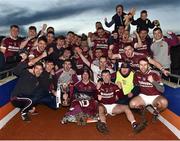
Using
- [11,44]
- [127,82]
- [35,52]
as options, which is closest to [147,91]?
[127,82]

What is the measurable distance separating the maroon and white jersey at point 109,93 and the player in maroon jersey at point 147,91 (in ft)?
1.40

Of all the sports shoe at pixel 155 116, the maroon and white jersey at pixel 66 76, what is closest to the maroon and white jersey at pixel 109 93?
the sports shoe at pixel 155 116

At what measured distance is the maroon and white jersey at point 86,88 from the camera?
28.9 feet

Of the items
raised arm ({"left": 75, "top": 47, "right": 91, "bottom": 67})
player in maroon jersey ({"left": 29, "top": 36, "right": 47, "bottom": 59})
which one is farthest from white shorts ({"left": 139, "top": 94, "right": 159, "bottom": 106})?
player in maroon jersey ({"left": 29, "top": 36, "right": 47, "bottom": 59})

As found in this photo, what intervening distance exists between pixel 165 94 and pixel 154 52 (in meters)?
2.01

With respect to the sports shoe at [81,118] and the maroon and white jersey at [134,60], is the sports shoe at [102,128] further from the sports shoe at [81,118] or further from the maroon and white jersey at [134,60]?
the maroon and white jersey at [134,60]

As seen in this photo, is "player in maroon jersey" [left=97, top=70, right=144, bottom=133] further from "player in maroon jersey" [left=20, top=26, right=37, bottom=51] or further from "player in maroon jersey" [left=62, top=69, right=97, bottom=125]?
"player in maroon jersey" [left=20, top=26, right=37, bottom=51]

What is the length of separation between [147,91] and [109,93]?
3.06ft

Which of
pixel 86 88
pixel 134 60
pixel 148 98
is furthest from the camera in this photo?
pixel 134 60

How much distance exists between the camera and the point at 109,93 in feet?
26.7

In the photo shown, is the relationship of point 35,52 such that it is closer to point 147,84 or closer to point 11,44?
point 11,44

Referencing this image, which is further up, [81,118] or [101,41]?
[101,41]

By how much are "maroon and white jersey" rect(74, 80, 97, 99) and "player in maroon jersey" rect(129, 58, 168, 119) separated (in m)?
1.07

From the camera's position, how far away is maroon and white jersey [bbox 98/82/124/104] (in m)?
8.11
